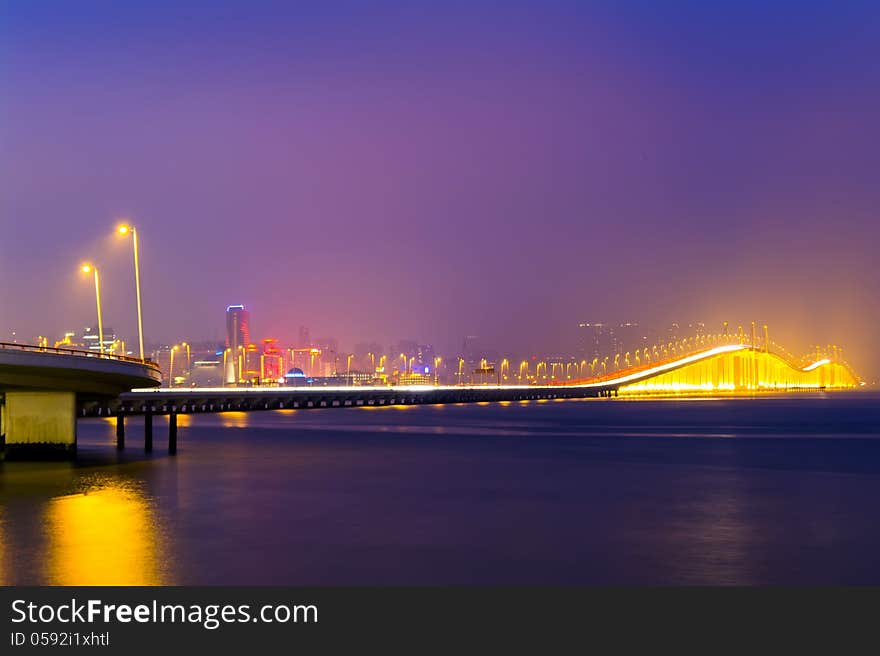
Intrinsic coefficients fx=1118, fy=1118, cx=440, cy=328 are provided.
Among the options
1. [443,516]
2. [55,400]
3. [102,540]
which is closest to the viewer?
[102,540]

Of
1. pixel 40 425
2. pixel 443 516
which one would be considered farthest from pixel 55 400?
pixel 443 516

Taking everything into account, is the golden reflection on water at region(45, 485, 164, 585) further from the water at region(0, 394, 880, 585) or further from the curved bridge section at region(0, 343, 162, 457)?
the curved bridge section at region(0, 343, 162, 457)

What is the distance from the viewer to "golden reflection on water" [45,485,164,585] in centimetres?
1941

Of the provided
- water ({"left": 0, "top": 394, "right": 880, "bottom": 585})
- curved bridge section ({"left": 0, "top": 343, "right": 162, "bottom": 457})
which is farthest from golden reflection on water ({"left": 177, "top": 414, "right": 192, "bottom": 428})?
curved bridge section ({"left": 0, "top": 343, "right": 162, "bottom": 457})

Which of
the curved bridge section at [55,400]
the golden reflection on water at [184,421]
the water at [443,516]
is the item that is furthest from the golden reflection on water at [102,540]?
the golden reflection on water at [184,421]

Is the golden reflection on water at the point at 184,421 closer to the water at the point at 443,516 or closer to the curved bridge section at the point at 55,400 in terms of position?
the water at the point at 443,516

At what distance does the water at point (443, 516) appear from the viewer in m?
20.5

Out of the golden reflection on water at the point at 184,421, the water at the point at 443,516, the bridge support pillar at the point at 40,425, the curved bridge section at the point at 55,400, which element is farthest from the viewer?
the golden reflection on water at the point at 184,421

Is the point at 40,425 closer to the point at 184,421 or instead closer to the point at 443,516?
the point at 443,516

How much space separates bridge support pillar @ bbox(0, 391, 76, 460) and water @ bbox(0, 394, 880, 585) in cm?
149

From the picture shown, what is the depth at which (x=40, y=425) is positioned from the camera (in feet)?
145

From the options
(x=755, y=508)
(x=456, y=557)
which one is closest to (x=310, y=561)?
(x=456, y=557)

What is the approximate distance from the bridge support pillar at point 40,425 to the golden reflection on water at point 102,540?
1204 centimetres

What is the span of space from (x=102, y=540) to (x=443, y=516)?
8.92 meters
